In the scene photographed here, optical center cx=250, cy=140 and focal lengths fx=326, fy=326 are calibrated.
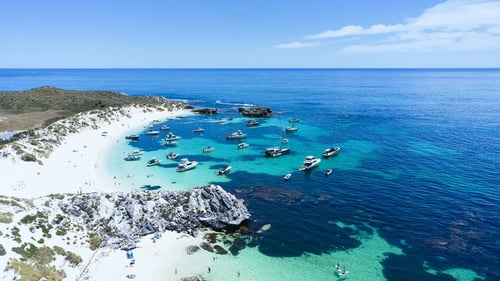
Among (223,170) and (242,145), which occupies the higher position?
(242,145)

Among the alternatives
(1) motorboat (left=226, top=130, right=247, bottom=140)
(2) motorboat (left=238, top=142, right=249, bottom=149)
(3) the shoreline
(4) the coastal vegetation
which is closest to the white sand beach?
(3) the shoreline

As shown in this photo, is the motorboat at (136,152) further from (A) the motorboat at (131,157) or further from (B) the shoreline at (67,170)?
(B) the shoreline at (67,170)

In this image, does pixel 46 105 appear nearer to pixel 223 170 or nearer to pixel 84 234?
pixel 223 170

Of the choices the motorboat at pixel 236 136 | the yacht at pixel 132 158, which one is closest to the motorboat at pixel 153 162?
the yacht at pixel 132 158

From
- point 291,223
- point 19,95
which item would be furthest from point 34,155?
point 19,95

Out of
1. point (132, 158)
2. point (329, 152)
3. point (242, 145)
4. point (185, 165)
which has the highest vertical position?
point (329, 152)

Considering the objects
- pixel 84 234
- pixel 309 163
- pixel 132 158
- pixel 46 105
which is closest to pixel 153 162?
pixel 132 158
